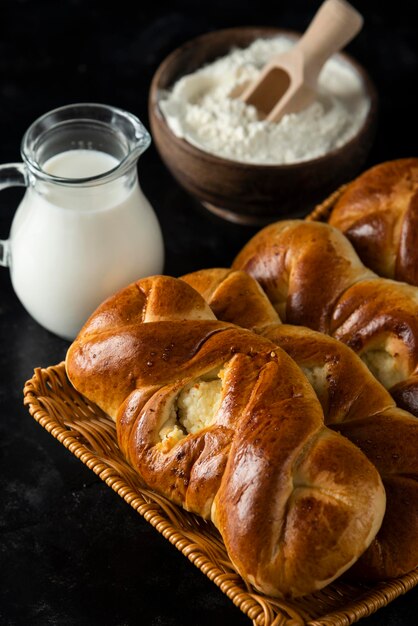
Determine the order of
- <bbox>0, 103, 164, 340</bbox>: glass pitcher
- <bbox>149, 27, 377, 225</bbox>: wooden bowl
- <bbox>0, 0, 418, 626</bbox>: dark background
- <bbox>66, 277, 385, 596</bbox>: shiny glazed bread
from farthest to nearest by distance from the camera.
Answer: <bbox>149, 27, 377, 225</bbox>: wooden bowl
<bbox>0, 103, 164, 340</bbox>: glass pitcher
<bbox>0, 0, 418, 626</bbox>: dark background
<bbox>66, 277, 385, 596</bbox>: shiny glazed bread

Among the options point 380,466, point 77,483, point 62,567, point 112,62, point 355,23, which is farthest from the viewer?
point 112,62

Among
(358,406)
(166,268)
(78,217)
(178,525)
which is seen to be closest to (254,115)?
(166,268)

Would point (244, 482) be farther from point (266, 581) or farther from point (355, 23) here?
point (355, 23)

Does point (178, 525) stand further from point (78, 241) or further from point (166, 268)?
point (166, 268)

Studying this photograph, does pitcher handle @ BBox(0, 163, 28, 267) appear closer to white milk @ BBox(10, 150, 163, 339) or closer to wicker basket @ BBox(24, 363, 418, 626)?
white milk @ BBox(10, 150, 163, 339)

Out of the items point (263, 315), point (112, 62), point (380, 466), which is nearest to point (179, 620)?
point (380, 466)

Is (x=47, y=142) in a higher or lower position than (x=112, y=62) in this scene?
higher

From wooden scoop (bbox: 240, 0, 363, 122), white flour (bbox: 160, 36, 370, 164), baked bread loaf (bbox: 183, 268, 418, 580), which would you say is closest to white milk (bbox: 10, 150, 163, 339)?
baked bread loaf (bbox: 183, 268, 418, 580)
